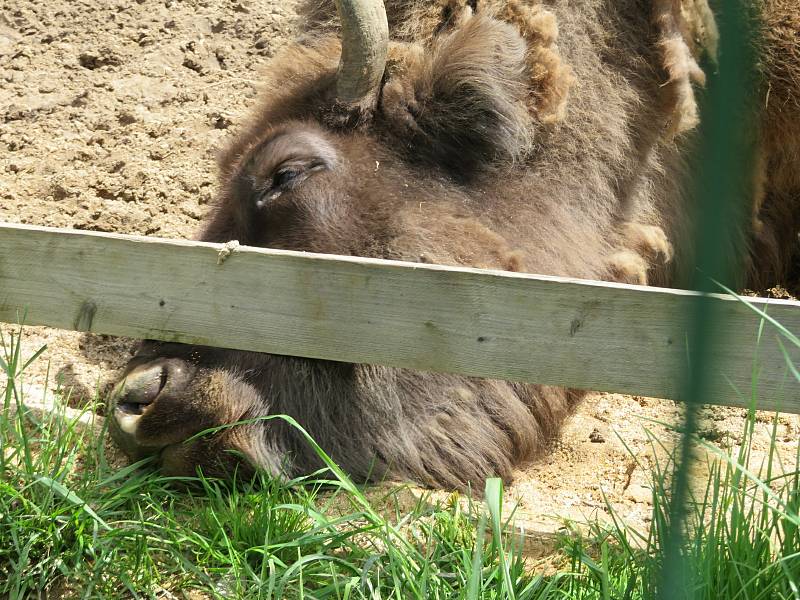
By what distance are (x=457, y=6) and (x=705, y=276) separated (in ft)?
8.91

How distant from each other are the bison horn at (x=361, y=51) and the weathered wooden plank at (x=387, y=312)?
84cm

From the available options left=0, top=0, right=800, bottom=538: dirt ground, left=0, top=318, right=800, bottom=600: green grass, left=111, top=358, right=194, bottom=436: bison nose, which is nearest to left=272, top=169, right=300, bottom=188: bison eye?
left=111, top=358, right=194, bottom=436: bison nose

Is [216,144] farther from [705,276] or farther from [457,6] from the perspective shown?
[705,276]

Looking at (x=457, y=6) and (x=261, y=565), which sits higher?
(x=457, y=6)

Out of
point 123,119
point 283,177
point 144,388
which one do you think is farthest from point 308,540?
point 123,119

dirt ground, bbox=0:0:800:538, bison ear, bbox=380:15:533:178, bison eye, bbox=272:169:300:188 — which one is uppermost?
bison ear, bbox=380:15:533:178

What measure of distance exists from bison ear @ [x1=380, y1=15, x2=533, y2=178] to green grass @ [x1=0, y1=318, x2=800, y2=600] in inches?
47.9

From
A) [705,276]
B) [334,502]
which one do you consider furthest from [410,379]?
[705,276]

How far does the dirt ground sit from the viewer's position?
13.3 ft

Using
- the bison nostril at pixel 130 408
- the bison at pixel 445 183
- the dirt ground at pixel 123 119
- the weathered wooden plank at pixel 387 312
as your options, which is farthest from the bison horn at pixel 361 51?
the dirt ground at pixel 123 119

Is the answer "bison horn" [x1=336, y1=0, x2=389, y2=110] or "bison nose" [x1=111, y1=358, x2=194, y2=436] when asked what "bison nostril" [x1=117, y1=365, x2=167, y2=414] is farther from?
"bison horn" [x1=336, y1=0, x2=389, y2=110]

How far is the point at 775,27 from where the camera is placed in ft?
12.5

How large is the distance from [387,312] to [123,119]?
3.35m

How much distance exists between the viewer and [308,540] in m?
2.45
